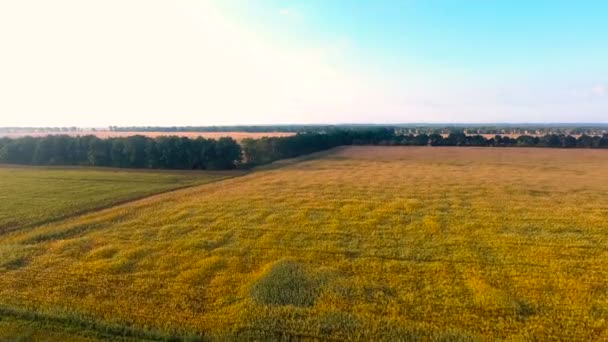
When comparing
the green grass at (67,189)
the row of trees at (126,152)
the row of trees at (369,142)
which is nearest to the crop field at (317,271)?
the green grass at (67,189)

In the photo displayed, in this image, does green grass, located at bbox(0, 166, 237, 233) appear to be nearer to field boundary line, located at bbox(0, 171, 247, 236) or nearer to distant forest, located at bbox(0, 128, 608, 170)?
field boundary line, located at bbox(0, 171, 247, 236)

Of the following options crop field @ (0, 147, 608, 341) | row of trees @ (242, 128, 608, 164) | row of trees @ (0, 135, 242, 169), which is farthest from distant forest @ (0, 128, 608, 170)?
crop field @ (0, 147, 608, 341)

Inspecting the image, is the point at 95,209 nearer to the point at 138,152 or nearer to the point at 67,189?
the point at 67,189

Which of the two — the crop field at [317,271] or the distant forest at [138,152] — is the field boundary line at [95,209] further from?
the distant forest at [138,152]

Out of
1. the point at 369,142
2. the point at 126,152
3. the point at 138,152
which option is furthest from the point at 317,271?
the point at 369,142

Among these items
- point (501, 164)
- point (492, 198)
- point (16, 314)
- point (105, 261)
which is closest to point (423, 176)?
point (492, 198)
